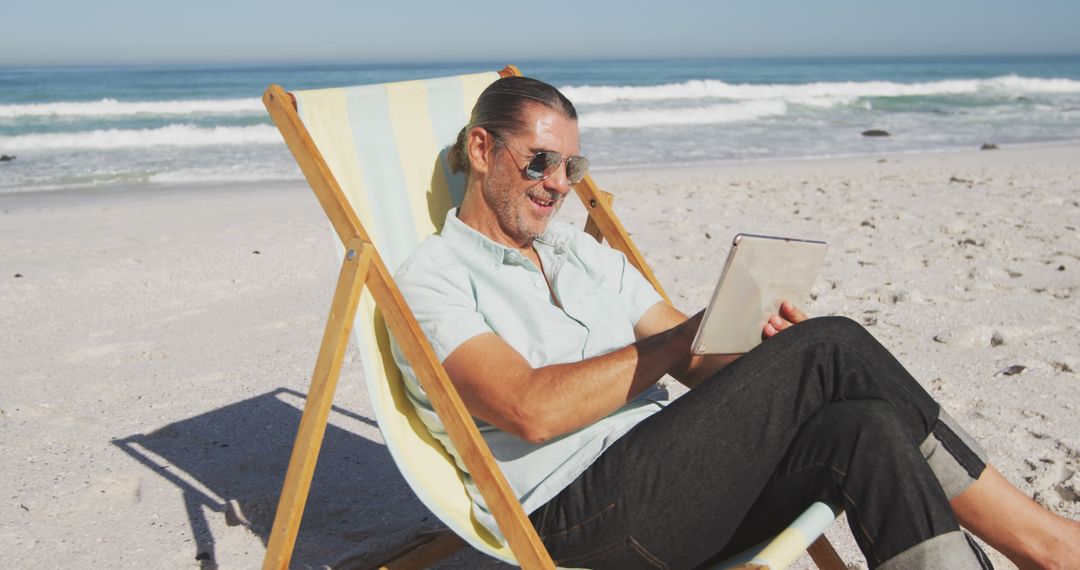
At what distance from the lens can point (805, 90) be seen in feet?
78.8

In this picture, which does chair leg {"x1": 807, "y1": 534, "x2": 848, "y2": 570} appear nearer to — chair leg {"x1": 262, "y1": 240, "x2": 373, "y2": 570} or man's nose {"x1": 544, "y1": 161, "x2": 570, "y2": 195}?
man's nose {"x1": 544, "y1": 161, "x2": 570, "y2": 195}

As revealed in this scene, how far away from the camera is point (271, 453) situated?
123 inches

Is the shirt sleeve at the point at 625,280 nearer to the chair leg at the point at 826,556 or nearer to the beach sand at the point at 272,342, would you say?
the chair leg at the point at 826,556

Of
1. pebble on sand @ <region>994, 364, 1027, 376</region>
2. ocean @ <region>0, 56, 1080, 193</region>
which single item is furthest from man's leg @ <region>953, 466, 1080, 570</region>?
ocean @ <region>0, 56, 1080, 193</region>

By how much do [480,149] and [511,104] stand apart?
0.14 m

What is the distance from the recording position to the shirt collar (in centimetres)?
216

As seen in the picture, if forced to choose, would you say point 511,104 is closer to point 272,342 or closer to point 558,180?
point 558,180

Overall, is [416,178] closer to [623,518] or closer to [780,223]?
[623,518]

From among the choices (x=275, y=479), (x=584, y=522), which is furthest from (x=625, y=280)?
(x=275, y=479)

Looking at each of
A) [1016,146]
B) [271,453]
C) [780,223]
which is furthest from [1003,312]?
[1016,146]

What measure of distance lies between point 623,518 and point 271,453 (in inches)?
67.8

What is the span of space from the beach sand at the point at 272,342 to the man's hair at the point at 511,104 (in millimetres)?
1143

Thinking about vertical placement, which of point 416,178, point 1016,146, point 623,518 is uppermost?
point 416,178

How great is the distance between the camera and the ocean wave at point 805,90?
69.6 ft
